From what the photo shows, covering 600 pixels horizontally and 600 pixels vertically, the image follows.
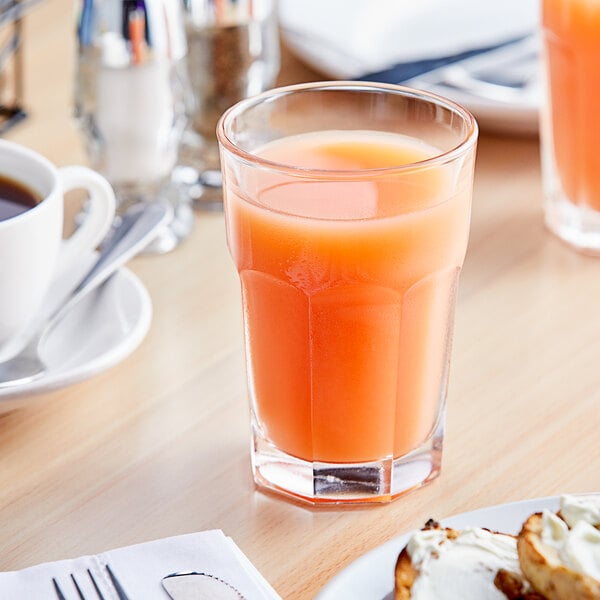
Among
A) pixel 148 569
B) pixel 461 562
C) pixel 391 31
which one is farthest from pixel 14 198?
pixel 391 31

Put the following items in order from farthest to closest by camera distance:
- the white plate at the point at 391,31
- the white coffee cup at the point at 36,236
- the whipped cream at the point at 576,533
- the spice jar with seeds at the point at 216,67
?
the white plate at the point at 391,31, the spice jar with seeds at the point at 216,67, the white coffee cup at the point at 36,236, the whipped cream at the point at 576,533

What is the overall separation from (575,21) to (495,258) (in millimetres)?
237

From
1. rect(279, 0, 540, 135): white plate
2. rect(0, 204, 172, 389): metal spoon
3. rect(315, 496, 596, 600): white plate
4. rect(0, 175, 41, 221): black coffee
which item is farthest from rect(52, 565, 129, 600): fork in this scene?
rect(279, 0, 540, 135): white plate

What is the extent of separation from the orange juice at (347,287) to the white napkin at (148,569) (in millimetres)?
119

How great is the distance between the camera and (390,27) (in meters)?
1.50

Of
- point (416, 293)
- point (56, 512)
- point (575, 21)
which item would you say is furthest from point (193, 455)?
point (575, 21)

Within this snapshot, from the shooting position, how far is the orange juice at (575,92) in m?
1.08

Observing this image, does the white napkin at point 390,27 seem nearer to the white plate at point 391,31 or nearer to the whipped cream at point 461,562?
the white plate at point 391,31

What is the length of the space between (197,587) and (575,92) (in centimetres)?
66

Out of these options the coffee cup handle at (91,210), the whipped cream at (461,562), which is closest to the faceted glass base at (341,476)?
the whipped cream at (461,562)

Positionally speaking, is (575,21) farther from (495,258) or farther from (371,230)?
(371,230)

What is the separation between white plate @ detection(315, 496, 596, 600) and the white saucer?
28cm

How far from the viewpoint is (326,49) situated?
4.66 feet

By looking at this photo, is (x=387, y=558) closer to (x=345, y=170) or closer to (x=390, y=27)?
(x=345, y=170)
